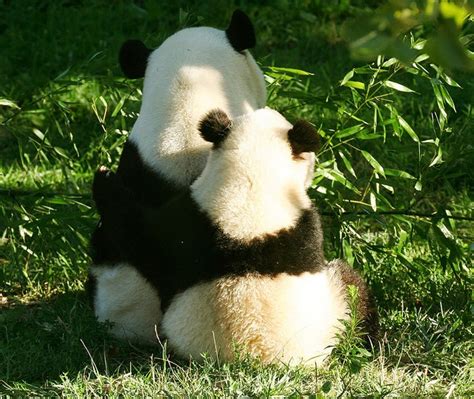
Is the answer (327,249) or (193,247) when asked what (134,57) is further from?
(327,249)

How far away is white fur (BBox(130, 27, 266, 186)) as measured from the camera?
3719mm

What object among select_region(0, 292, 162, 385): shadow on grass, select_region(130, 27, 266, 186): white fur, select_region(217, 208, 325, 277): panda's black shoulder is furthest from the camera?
select_region(130, 27, 266, 186): white fur

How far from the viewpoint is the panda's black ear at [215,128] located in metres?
3.34

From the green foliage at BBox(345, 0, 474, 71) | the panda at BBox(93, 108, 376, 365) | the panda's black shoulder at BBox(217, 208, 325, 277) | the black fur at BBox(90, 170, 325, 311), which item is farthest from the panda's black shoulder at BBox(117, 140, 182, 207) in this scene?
the green foliage at BBox(345, 0, 474, 71)

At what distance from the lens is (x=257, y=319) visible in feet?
10.7

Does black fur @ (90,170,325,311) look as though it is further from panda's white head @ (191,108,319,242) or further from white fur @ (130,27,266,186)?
white fur @ (130,27,266,186)

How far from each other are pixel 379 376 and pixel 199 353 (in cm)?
68

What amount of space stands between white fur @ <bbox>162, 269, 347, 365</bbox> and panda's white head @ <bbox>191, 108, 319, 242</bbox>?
0.68 ft

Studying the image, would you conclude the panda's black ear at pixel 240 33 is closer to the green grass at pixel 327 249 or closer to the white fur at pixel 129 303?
the green grass at pixel 327 249

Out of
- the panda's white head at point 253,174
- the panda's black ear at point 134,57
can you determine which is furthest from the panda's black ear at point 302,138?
the panda's black ear at point 134,57

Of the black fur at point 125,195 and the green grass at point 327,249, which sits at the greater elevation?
the black fur at point 125,195

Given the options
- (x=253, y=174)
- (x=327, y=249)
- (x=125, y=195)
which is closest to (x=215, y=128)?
(x=253, y=174)

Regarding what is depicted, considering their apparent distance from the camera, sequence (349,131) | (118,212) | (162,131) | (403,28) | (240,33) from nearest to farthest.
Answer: (403,28), (118,212), (162,131), (240,33), (349,131)

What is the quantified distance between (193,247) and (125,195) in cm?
49
